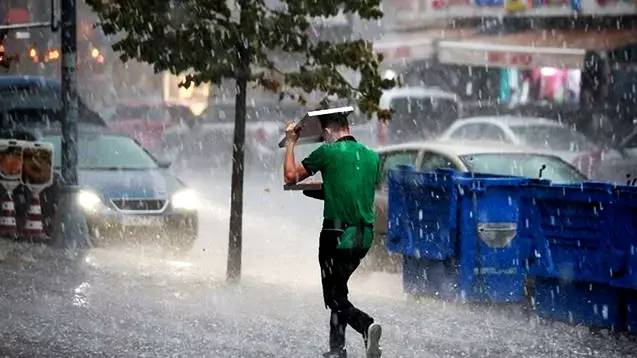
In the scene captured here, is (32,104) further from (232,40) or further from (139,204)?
(232,40)

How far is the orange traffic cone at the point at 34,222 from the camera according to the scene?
17.1m

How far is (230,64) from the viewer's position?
13.5 meters

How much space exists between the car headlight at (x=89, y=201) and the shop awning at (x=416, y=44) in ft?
69.6

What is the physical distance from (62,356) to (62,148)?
7.19m

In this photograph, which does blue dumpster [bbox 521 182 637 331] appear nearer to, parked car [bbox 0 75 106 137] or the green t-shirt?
the green t-shirt

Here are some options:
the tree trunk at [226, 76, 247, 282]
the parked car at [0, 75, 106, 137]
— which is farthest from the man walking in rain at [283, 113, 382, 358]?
the parked car at [0, 75, 106, 137]

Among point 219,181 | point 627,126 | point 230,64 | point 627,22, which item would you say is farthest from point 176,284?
point 627,22

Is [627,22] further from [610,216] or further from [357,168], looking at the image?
[357,168]

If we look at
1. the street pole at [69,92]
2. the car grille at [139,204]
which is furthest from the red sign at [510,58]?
the street pole at [69,92]

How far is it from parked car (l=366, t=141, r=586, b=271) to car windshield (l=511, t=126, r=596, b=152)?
30.8 ft

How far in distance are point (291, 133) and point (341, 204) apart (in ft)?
1.79

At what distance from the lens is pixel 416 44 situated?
124 ft

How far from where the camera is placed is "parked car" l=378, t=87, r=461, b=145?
34.4 m

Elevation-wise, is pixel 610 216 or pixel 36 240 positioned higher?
pixel 610 216
